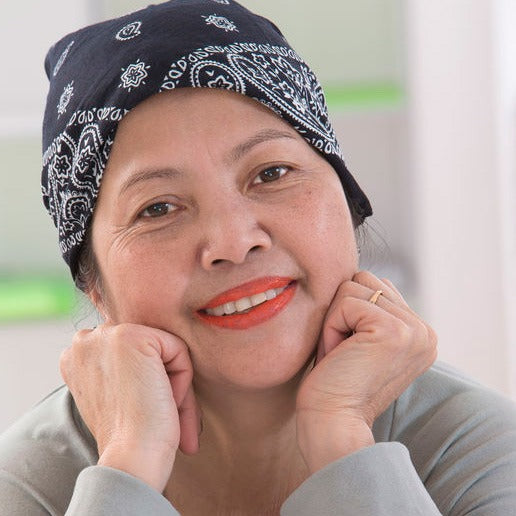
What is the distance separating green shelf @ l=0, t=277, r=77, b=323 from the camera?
10.8 feet

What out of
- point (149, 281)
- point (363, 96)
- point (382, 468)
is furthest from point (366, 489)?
point (363, 96)

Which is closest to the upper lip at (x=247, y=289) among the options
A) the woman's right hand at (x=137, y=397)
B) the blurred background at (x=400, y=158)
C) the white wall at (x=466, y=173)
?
the woman's right hand at (x=137, y=397)

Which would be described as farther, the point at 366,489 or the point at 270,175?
the point at 270,175

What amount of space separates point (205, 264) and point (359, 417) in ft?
1.02

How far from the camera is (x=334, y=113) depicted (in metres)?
3.23

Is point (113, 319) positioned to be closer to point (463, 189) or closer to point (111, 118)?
point (111, 118)

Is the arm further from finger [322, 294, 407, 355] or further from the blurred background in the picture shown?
the blurred background

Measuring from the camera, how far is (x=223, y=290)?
1.46 metres

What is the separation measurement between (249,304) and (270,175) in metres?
0.19

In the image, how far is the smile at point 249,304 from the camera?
147cm

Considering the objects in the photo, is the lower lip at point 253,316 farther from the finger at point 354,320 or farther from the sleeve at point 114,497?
the sleeve at point 114,497

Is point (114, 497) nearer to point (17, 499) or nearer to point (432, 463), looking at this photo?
point (17, 499)

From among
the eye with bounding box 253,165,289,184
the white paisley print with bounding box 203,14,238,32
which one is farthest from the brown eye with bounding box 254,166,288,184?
the white paisley print with bounding box 203,14,238,32

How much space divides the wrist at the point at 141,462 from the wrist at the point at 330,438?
0.66 ft
